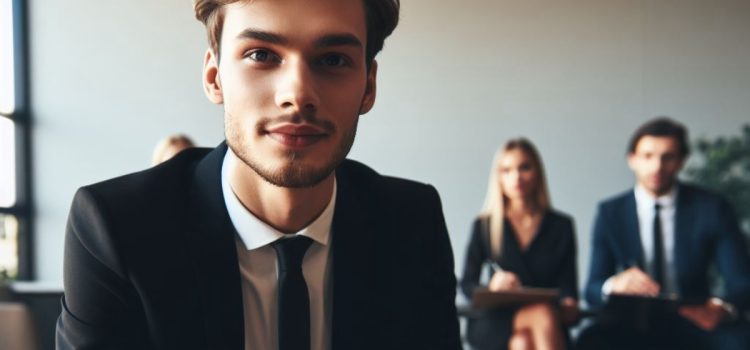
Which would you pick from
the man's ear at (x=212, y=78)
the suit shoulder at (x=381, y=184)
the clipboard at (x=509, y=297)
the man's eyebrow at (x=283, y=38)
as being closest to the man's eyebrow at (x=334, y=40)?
the man's eyebrow at (x=283, y=38)

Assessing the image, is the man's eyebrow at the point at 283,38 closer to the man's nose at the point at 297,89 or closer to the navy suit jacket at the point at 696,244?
the man's nose at the point at 297,89

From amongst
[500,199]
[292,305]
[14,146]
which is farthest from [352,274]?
[14,146]

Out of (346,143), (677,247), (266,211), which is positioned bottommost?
(677,247)

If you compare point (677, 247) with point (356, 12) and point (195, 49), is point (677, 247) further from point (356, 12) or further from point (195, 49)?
point (195, 49)

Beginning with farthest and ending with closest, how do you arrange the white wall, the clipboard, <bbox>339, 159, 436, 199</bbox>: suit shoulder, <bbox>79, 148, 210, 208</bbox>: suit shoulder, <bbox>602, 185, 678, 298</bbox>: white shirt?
the white wall, <bbox>602, 185, 678, 298</bbox>: white shirt, the clipboard, <bbox>339, 159, 436, 199</bbox>: suit shoulder, <bbox>79, 148, 210, 208</bbox>: suit shoulder

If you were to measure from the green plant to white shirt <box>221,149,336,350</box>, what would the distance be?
15.5 ft

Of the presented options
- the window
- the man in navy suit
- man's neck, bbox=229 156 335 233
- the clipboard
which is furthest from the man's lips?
the window

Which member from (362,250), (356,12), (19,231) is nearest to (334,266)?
(362,250)

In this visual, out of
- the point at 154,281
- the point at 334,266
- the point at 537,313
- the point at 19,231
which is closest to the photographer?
the point at 154,281

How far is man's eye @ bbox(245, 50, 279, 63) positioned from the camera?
1.23 m

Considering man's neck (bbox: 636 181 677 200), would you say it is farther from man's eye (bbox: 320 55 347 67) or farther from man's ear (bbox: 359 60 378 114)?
man's eye (bbox: 320 55 347 67)

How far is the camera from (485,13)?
6.03 m

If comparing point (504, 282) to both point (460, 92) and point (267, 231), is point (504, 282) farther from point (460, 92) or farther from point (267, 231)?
point (267, 231)

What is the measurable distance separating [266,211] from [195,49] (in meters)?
4.87
